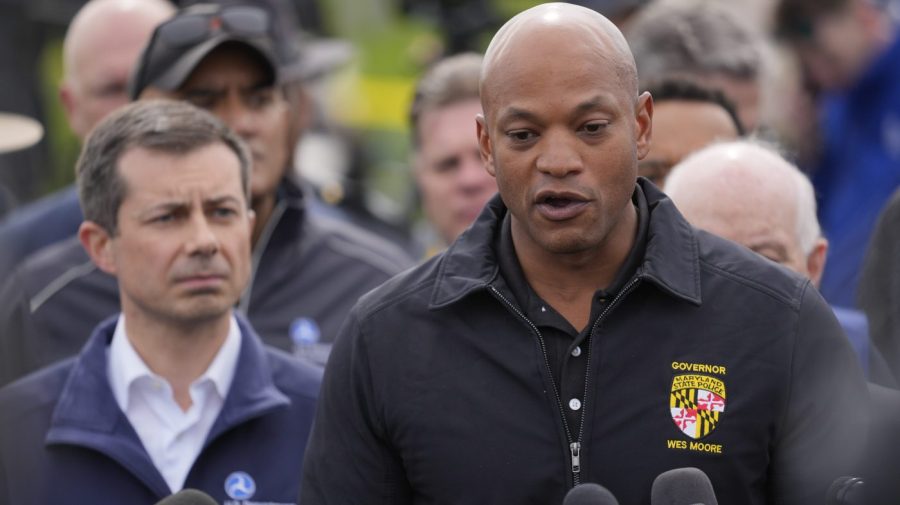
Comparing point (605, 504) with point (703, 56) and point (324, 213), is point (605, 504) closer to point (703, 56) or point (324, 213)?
point (703, 56)

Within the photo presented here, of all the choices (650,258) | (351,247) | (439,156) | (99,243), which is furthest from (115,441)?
(439,156)

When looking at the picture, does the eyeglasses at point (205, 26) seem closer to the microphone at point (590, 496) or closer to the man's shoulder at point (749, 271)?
the man's shoulder at point (749, 271)

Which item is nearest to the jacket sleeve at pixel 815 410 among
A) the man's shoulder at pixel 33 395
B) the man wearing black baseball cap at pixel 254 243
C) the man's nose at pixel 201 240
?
the man's nose at pixel 201 240

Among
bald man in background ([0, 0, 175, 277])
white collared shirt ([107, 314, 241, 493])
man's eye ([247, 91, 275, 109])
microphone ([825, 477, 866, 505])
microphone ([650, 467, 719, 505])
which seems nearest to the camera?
microphone ([825, 477, 866, 505])

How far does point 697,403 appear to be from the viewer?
3373 millimetres

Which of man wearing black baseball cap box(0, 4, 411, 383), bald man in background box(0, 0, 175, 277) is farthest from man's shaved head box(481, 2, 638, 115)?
bald man in background box(0, 0, 175, 277)

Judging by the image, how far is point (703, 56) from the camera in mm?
6320

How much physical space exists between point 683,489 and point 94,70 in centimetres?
415

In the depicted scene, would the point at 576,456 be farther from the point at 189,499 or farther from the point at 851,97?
the point at 851,97

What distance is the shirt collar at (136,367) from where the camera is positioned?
4.62m

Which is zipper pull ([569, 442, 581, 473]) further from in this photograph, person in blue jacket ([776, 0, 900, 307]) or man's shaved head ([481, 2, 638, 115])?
person in blue jacket ([776, 0, 900, 307])

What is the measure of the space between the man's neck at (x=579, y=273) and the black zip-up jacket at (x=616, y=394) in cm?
6

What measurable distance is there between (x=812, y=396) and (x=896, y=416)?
68cm

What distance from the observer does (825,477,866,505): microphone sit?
9.07 ft
